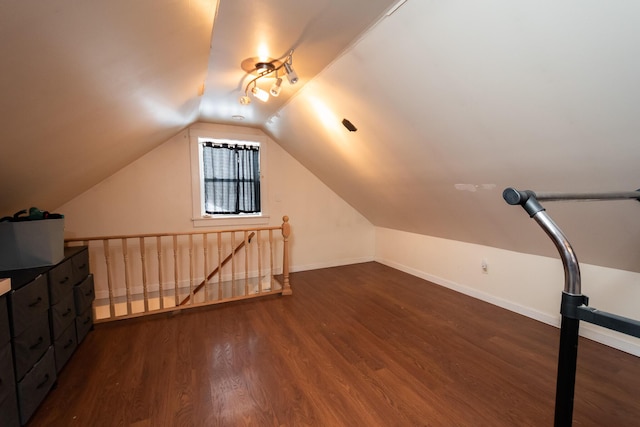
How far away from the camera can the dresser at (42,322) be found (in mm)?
1415

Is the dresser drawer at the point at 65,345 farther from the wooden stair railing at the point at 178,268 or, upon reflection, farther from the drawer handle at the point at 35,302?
the wooden stair railing at the point at 178,268

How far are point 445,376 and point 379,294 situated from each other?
1.49 meters

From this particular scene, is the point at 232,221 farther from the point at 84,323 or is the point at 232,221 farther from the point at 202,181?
the point at 84,323

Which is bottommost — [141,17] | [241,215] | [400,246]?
[400,246]

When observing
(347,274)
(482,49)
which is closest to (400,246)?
(347,274)

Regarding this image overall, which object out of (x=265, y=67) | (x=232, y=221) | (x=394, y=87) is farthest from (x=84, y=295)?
(x=394, y=87)

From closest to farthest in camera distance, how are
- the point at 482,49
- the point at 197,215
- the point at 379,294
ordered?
the point at 482,49 < the point at 379,294 < the point at 197,215

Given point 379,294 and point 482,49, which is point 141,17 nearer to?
point 482,49

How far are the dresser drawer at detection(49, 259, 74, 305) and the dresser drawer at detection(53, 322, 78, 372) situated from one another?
10.5 inches

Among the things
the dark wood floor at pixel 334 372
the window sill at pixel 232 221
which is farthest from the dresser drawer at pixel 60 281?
the window sill at pixel 232 221

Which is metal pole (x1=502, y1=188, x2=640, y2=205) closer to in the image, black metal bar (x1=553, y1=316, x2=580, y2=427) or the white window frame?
black metal bar (x1=553, y1=316, x2=580, y2=427)

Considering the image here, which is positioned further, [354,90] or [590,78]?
[354,90]

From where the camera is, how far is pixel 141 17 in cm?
109

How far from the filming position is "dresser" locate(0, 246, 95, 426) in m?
1.41
